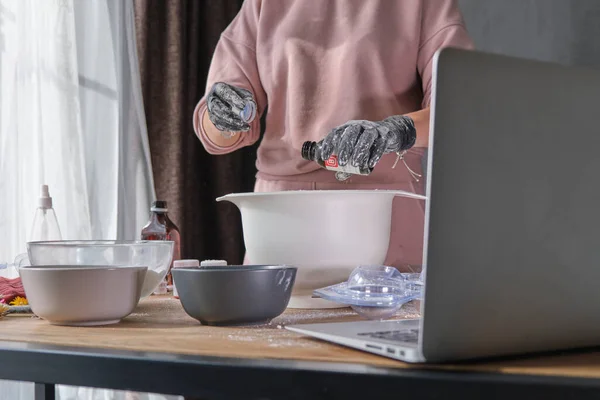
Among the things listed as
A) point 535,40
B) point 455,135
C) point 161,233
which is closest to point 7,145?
point 161,233

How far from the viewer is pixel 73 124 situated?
194 centimetres

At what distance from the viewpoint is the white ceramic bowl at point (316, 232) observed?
0.86 m

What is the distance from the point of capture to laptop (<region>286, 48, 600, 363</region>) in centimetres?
42

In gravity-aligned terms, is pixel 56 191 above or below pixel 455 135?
below

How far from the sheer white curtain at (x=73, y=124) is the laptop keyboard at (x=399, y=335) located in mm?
1368

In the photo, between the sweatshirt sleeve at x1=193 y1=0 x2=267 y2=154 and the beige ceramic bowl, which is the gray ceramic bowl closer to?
the beige ceramic bowl

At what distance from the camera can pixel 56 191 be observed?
6.13 feet

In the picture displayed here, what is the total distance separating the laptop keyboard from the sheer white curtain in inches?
53.8

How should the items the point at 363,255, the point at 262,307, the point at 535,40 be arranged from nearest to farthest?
the point at 262,307 < the point at 363,255 < the point at 535,40

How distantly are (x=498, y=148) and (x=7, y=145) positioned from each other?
1.53 meters

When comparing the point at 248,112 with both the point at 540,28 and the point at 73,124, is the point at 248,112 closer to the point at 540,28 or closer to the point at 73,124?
the point at 73,124

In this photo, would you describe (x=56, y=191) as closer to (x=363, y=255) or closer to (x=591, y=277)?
(x=363, y=255)

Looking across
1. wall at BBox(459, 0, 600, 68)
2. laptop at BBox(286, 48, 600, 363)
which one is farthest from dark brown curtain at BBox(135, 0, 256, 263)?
laptop at BBox(286, 48, 600, 363)

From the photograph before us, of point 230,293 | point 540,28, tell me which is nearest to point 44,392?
point 230,293
